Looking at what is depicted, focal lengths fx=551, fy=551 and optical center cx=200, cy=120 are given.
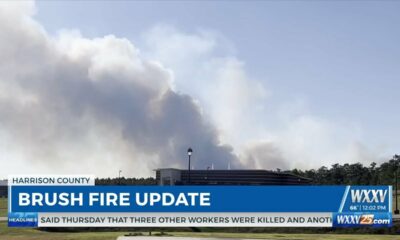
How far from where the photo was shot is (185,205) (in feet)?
117

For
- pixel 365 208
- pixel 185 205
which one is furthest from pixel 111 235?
pixel 365 208

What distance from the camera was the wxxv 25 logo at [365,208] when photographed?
36.4 m

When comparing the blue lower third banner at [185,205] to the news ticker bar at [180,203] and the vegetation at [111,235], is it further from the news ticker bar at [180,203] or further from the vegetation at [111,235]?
the vegetation at [111,235]

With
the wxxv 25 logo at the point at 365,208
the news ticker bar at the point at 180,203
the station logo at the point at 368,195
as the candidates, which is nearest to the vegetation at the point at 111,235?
the news ticker bar at the point at 180,203

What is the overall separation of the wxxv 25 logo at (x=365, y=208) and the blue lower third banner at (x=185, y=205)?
0.07 meters

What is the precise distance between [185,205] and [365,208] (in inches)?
475

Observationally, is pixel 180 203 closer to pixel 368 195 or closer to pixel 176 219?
pixel 176 219

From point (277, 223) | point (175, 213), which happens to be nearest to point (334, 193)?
point (277, 223)

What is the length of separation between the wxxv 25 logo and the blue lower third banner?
66 mm

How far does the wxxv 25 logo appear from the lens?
36.4 m

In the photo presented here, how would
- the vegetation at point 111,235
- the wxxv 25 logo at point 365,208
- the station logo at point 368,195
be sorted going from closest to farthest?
1. the station logo at point 368,195
2. the wxxv 25 logo at point 365,208
3. the vegetation at point 111,235

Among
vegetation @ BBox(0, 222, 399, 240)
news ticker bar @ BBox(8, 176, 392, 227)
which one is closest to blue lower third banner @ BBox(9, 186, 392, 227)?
news ticker bar @ BBox(8, 176, 392, 227)

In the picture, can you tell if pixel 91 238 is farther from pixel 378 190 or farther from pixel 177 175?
pixel 177 175

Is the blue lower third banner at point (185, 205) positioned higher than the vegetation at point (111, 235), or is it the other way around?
the blue lower third banner at point (185, 205)
